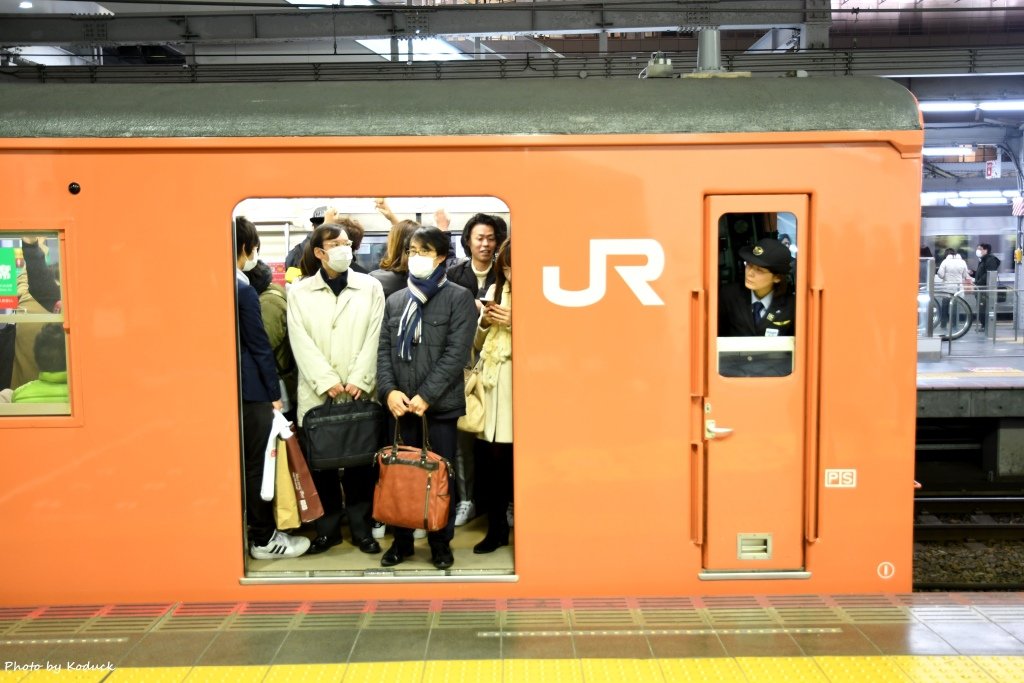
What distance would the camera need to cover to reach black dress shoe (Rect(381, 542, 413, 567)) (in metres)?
4.76

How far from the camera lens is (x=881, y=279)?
4480mm

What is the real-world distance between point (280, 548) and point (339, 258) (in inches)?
64.1

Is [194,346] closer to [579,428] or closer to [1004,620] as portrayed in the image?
[579,428]

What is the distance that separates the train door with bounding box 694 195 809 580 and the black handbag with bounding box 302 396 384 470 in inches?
68.3

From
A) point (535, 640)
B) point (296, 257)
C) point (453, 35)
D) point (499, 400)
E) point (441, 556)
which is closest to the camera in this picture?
point (535, 640)

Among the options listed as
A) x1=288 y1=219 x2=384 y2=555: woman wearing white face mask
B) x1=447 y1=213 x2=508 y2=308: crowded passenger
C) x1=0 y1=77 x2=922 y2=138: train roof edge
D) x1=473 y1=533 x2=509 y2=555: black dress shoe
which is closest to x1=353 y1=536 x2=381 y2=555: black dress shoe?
x1=288 y1=219 x2=384 y2=555: woman wearing white face mask

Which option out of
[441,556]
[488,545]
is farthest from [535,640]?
[488,545]

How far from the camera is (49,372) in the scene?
4.55 meters

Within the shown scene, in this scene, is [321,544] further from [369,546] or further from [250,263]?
[250,263]

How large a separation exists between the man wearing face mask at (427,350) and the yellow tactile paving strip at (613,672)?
938 millimetres

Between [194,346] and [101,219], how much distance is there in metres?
0.77

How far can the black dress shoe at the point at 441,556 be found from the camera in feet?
15.4

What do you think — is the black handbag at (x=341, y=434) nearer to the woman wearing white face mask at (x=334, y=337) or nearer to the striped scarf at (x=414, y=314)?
the woman wearing white face mask at (x=334, y=337)

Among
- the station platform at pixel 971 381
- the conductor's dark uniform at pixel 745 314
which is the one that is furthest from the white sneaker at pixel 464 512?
the station platform at pixel 971 381
